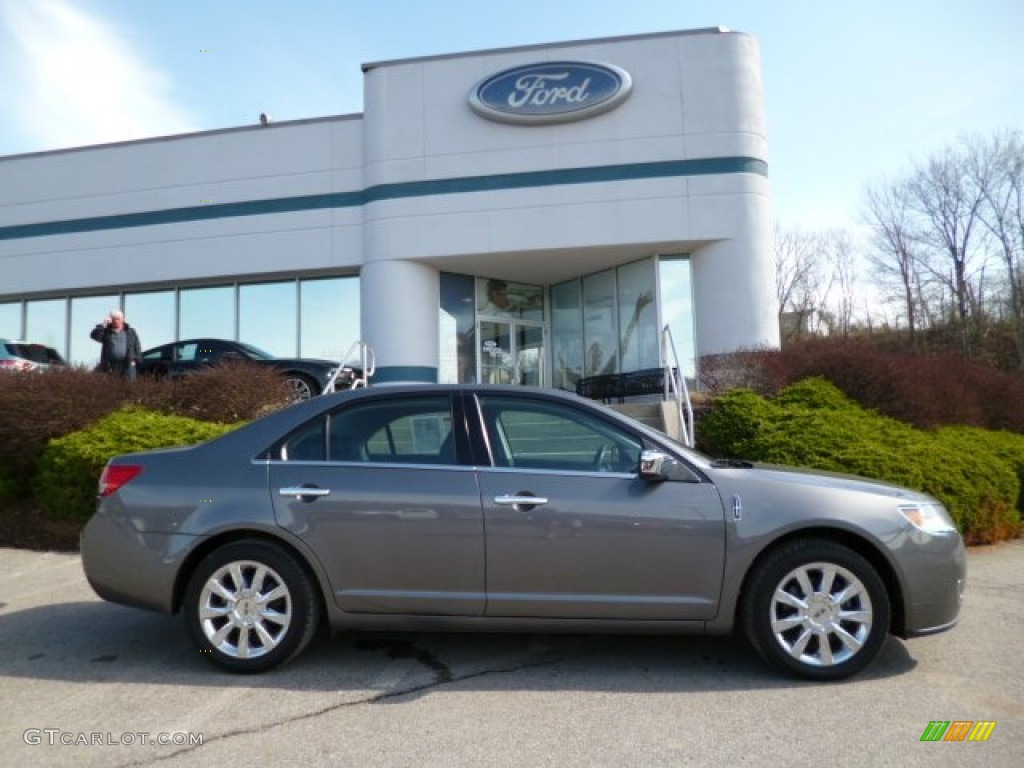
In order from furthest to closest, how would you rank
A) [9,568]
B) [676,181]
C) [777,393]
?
[676,181] → [777,393] → [9,568]

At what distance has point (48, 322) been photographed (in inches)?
705

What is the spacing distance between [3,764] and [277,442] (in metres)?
1.79

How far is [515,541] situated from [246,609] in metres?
1.48

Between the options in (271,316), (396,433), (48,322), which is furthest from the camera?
(48,322)

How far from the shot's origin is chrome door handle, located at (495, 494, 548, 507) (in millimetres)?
3592

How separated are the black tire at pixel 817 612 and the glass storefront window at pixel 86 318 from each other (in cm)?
1795

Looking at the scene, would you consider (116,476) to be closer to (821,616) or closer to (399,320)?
(821,616)

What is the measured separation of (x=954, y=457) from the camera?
282 inches

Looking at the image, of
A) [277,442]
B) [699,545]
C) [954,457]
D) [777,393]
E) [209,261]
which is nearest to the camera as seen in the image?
[699,545]

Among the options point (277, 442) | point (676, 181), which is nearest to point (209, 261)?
point (676, 181)

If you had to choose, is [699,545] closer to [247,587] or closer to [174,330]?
[247,587]

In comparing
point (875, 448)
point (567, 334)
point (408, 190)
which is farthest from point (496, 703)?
point (567, 334)

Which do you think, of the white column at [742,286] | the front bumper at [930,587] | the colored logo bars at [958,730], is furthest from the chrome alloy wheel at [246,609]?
the white column at [742,286]

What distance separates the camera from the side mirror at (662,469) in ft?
11.6
